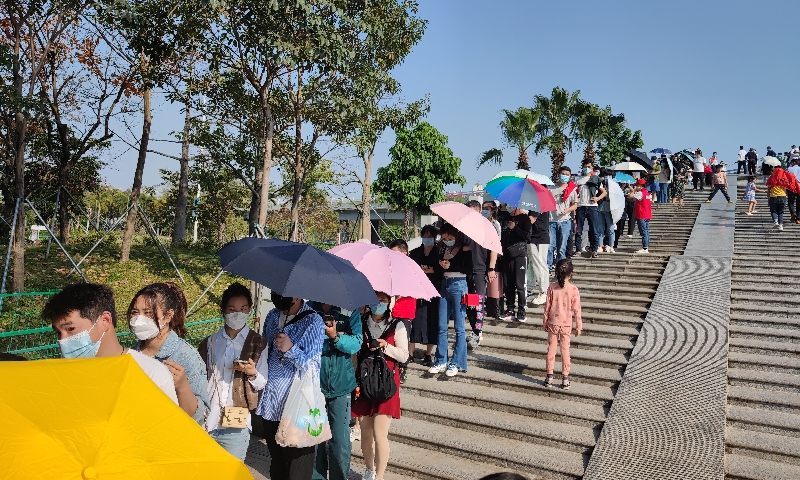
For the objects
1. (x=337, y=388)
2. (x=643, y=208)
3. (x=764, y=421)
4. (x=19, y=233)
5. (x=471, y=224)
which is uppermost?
(x=643, y=208)

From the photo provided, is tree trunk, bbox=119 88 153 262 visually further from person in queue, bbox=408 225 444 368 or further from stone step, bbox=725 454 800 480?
stone step, bbox=725 454 800 480

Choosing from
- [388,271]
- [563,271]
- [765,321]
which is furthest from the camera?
[765,321]

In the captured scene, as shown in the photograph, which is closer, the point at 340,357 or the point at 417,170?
the point at 340,357

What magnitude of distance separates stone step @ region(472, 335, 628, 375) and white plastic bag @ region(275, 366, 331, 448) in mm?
4451

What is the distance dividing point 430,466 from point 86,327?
12.6 feet

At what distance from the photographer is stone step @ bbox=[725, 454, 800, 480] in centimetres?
541

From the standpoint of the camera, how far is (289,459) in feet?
14.4

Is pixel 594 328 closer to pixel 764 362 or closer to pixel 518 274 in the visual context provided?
pixel 518 274

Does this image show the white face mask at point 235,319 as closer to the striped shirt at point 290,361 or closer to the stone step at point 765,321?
the striped shirt at point 290,361

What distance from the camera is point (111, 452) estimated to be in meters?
1.74

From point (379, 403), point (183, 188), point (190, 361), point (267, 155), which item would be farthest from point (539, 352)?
point (183, 188)

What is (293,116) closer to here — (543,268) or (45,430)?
(543,268)

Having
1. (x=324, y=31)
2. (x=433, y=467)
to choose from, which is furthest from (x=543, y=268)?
(x=324, y=31)

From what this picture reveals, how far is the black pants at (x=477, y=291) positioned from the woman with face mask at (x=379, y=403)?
2736mm
